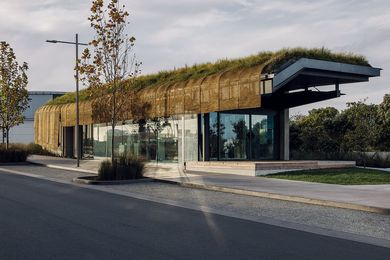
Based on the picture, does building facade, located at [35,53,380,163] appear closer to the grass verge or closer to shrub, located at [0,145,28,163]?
the grass verge

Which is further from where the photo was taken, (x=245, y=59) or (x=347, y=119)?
(x=347, y=119)

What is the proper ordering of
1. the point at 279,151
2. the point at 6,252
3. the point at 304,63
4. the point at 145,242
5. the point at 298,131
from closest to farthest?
the point at 6,252 → the point at 145,242 → the point at 304,63 → the point at 279,151 → the point at 298,131

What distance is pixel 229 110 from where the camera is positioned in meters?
28.3

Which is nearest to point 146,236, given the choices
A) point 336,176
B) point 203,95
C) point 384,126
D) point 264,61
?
point 336,176

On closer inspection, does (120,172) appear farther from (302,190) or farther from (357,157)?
(357,157)

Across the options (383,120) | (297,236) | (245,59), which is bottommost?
(297,236)

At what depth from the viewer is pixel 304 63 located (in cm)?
2348

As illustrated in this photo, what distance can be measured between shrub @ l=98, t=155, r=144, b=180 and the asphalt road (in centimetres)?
741

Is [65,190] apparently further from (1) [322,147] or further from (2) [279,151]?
(1) [322,147]

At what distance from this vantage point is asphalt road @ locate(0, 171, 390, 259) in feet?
26.0

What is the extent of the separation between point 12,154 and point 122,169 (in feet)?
60.7

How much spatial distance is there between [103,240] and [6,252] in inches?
64.3

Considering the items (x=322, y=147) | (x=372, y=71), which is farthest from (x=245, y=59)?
(x=322, y=147)

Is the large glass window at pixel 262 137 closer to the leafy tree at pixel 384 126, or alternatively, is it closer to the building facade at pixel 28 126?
Result: the leafy tree at pixel 384 126
